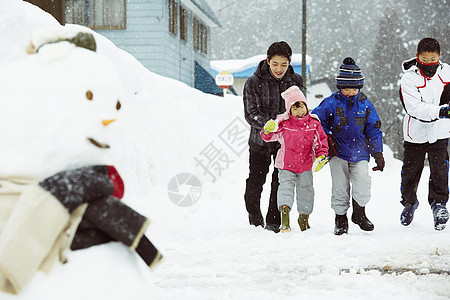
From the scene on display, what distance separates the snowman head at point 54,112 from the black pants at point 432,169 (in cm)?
461

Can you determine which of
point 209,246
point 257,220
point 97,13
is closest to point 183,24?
point 97,13

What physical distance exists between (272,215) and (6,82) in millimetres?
4260

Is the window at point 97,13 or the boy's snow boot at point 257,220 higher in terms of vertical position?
the window at point 97,13

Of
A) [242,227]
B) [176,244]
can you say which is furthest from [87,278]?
[242,227]

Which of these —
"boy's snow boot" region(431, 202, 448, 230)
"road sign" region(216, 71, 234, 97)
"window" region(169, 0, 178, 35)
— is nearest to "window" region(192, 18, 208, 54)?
"road sign" region(216, 71, 234, 97)

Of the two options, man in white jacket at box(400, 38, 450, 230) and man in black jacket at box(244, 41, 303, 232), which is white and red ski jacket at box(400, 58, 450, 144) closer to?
man in white jacket at box(400, 38, 450, 230)

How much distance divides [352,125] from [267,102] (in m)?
0.98

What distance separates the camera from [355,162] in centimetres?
561

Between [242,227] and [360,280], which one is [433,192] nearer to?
[242,227]

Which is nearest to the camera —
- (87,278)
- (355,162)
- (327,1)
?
(87,278)

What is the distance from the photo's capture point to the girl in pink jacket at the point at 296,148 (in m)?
5.44

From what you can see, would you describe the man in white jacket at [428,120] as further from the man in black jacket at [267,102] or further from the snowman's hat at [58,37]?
the snowman's hat at [58,37]

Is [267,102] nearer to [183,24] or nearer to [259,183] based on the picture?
[259,183]

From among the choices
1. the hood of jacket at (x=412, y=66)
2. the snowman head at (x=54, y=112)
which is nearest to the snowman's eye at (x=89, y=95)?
the snowman head at (x=54, y=112)
